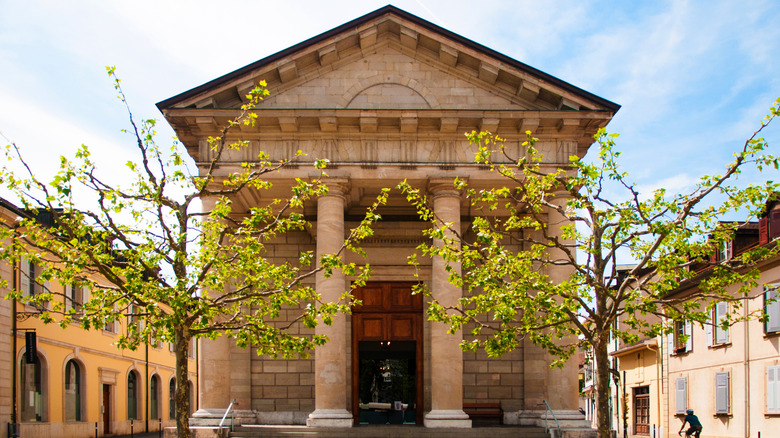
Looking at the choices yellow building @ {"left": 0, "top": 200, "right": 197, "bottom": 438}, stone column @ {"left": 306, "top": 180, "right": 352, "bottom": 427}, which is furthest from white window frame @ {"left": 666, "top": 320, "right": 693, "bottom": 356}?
yellow building @ {"left": 0, "top": 200, "right": 197, "bottom": 438}

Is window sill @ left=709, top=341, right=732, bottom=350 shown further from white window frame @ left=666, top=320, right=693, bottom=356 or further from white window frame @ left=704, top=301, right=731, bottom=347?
white window frame @ left=666, top=320, right=693, bottom=356

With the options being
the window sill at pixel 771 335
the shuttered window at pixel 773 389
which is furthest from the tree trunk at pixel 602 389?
the window sill at pixel 771 335

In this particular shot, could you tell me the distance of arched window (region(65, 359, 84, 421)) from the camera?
3341cm

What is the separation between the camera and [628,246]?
1612cm

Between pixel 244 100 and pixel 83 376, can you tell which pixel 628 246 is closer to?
pixel 244 100

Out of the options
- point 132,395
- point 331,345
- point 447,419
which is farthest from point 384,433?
point 132,395

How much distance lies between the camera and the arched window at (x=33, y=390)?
29.3 meters

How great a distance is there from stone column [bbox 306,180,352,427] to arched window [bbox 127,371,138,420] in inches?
877

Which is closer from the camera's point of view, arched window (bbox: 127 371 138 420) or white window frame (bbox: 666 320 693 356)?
white window frame (bbox: 666 320 693 356)

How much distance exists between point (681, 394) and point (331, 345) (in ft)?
66.6

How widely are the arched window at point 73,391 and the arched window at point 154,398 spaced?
1055cm

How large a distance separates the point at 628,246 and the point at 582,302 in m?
1.42

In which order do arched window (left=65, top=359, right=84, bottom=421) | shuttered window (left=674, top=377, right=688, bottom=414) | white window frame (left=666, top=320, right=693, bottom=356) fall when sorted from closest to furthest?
arched window (left=65, top=359, right=84, bottom=421) → white window frame (left=666, top=320, right=693, bottom=356) → shuttered window (left=674, top=377, right=688, bottom=414)

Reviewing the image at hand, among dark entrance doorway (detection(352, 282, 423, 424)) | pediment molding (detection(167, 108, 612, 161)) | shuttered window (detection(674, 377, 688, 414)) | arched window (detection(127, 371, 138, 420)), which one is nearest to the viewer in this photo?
pediment molding (detection(167, 108, 612, 161))
